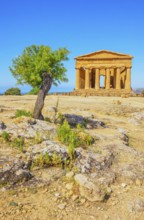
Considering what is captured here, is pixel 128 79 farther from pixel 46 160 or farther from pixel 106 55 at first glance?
pixel 46 160

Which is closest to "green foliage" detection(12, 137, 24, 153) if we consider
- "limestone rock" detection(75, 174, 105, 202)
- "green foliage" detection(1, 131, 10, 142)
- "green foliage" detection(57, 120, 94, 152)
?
"green foliage" detection(1, 131, 10, 142)

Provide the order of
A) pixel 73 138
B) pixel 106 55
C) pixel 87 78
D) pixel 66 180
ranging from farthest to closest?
1. pixel 87 78
2. pixel 106 55
3. pixel 73 138
4. pixel 66 180

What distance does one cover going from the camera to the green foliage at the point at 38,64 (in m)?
15.9

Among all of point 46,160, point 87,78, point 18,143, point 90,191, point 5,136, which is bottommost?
point 90,191

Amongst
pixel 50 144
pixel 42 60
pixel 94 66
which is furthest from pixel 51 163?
pixel 94 66

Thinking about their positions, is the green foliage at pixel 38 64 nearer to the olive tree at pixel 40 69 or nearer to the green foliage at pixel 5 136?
the olive tree at pixel 40 69

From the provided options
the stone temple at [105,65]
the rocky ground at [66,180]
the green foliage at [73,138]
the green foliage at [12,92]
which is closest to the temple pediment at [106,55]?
the stone temple at [105,65]

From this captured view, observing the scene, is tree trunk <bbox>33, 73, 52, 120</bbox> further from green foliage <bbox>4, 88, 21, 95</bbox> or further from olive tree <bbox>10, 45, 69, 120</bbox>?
green foliage <bbox>4, 88, 21, 95</bbox>

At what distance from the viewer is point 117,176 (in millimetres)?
10312

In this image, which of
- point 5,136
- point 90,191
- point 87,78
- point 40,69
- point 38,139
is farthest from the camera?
point 87,78

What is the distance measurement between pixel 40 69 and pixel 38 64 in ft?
1.05

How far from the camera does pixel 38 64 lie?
51.4 feet

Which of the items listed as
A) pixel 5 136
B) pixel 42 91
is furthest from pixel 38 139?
pixel 42 91

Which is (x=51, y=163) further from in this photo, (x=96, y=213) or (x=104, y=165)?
(x=96, y=213)
